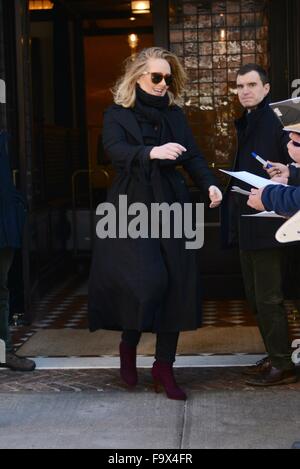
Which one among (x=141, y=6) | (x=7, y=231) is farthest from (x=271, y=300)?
(x=141, y=6)

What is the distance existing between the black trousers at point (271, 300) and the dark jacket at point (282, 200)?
1.52 metres

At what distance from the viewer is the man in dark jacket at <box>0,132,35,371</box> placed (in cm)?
591

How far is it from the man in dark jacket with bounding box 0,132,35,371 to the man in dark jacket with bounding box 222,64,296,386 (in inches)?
50.1

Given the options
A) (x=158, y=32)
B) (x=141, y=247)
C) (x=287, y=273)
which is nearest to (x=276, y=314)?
(x=287, y=273)

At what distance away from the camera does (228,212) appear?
575 centimetres

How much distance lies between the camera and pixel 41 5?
12.2 meters

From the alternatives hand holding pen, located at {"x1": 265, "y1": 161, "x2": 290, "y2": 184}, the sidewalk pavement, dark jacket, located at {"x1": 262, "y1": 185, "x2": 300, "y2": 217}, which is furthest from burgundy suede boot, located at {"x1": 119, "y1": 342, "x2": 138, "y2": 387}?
dark jacket, located at {"x1": 262, "y1": 185, "x2": 300, "y2": 217}

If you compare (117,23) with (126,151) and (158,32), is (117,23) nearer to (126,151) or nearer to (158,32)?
(158,32)

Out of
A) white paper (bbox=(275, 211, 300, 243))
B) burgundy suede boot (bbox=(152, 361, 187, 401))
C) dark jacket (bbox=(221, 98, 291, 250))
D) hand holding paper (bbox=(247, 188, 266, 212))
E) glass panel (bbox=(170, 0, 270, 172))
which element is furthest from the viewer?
glass panel (bbox=(170, 0, 270, 172))

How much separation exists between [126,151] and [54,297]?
4.26 m

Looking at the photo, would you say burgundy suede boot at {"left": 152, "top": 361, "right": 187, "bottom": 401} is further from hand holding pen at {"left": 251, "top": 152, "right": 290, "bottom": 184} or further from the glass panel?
the glass panel

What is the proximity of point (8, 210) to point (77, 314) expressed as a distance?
2.50 m
